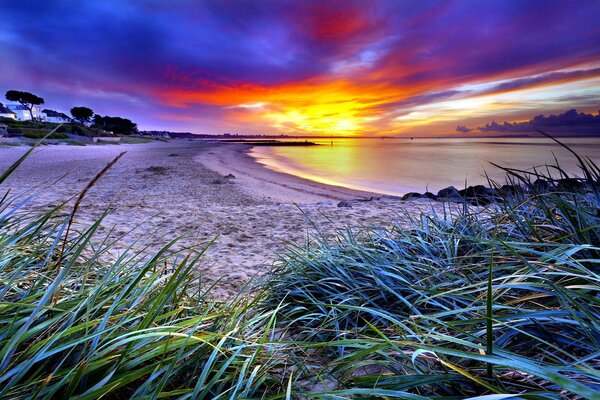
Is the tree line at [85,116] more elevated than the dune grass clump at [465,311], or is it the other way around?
the tree line at [85,116]

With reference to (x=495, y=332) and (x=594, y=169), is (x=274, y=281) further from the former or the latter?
(x=594, y=169)

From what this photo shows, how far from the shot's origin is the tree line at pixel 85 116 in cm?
5906

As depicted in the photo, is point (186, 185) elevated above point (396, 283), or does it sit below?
below

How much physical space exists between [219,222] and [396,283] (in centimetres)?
404

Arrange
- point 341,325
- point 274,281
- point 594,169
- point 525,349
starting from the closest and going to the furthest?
1. point 525,349
2. point 341,325
3. point 594,169
4. point 274,281

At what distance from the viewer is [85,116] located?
220ft

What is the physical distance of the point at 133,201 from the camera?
6.89 metres

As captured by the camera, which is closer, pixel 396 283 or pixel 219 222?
pixel 396 283

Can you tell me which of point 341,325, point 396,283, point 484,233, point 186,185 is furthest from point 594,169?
point 186,185

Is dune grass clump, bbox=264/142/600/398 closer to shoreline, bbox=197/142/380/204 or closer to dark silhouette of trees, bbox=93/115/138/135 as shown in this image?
shoreline, bbox=197/142/380/204

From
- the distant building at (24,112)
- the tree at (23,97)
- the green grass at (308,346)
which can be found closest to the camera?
the green grass at (308,346)

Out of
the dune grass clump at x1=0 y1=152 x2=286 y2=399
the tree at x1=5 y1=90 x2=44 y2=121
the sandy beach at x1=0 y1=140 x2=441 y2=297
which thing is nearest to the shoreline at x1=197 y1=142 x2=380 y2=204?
the sandy beach at x1=0 y1=140 x2=441 y2=297

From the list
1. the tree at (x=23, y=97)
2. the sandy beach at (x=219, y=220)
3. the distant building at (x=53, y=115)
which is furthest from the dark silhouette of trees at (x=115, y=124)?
the sandy beach at (x=219, y=220)

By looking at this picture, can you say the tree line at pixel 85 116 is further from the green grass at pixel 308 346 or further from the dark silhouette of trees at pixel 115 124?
the green grass at pixel 308 346
